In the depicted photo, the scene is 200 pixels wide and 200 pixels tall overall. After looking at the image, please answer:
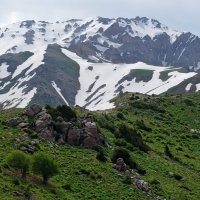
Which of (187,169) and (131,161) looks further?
(187,169)

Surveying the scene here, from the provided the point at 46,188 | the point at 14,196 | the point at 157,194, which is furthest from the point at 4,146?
the point at 157,194

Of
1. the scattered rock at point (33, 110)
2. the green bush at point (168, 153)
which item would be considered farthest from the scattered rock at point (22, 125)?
the green bush at point (168, 153)

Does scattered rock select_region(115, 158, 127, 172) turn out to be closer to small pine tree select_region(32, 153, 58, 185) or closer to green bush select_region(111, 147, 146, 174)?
green bush select_region(111, 147, 146, 174)

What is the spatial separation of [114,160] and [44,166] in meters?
13.1

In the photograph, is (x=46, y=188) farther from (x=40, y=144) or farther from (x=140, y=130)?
(x=140, y=130)

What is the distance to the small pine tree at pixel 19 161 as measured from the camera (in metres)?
39.4

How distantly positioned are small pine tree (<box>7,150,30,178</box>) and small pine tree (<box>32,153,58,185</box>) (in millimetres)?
652

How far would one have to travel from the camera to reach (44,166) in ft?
131

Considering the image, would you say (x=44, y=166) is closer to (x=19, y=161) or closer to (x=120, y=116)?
(x=19, y=161)

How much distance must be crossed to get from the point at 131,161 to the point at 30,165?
47.3 feet

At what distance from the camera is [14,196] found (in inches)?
1371

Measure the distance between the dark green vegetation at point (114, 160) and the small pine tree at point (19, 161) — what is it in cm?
66

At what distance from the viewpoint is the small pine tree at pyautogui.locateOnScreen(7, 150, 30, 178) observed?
39406 mm

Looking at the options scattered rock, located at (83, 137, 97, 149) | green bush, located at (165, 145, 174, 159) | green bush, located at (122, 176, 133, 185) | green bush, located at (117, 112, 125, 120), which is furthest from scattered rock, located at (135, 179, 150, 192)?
green bush, located at (117, 112, 125, 120)
